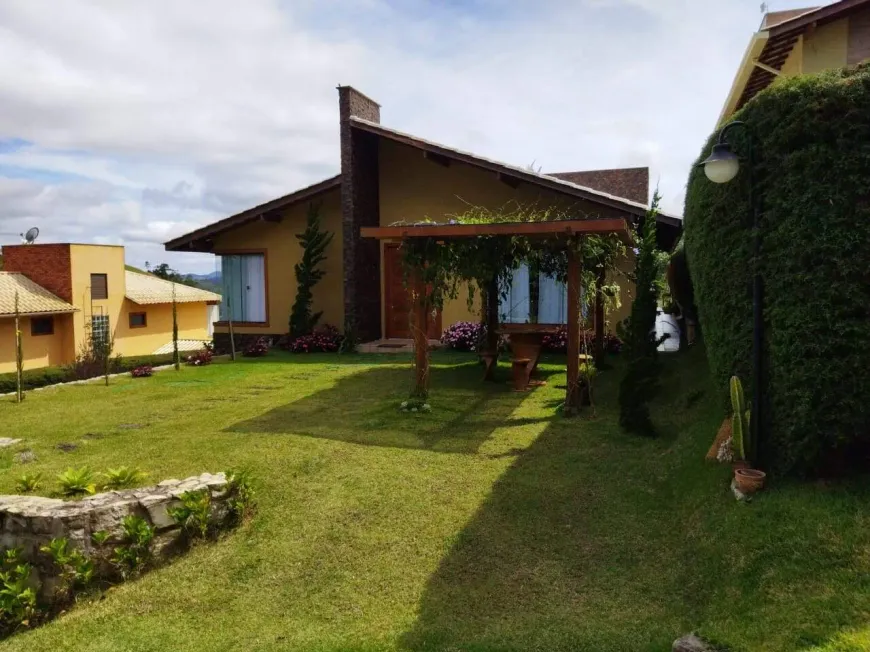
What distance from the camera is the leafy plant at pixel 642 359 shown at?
22.1 feet

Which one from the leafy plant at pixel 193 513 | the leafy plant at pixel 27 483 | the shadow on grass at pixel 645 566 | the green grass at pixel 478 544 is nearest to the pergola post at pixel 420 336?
the green grass at pixel 478 544

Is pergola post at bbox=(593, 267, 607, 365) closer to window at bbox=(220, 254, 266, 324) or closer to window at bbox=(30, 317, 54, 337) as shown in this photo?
window at bbox=(220, 254, 266, 324)

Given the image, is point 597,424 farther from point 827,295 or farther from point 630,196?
point 630,196

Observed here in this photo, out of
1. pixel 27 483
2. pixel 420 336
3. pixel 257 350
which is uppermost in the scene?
pixel 420 336

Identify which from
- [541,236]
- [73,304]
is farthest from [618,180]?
[73,304]

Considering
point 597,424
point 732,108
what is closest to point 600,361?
point 597,424

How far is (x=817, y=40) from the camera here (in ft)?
27.1

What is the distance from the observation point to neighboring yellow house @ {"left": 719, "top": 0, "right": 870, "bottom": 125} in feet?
25.7

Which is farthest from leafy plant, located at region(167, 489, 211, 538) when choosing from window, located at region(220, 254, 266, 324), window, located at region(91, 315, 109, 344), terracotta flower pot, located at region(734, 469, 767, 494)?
window, located at region(91, 315, 109, 344)

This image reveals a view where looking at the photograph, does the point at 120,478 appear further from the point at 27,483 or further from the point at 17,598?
the point at 17,598

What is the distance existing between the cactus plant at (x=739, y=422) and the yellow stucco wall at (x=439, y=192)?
9076mm

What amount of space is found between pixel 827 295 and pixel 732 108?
9034mm

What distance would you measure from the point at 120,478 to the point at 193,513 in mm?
1049

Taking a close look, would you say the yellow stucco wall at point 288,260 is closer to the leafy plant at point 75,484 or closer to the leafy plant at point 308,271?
the leafy plant at point 308,271
